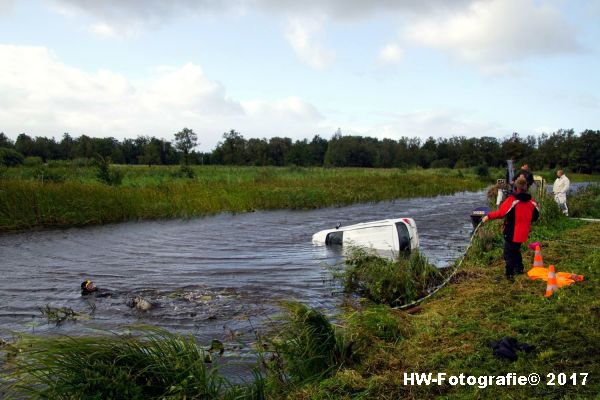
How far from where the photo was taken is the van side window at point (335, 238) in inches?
586

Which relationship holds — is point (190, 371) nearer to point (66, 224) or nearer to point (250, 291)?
point (250, 291)

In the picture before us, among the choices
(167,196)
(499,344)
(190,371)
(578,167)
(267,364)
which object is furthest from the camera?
(578,167)

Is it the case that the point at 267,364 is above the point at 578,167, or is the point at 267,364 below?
below

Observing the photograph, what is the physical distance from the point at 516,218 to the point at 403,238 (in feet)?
13.9

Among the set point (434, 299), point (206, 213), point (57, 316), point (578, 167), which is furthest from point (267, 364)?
point (578, 167)

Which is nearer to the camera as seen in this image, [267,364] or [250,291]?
[267,364]

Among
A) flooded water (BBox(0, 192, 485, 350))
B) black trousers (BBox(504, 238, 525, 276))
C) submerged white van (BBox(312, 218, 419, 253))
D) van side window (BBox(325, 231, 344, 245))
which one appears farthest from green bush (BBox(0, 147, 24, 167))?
black trousers (BBox(504, 238, 525, 276))

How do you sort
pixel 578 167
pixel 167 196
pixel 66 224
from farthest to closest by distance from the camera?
1. pixel 578 167
2. pixel 167 196
3. pixel 66 224

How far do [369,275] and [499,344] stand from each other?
4619mm

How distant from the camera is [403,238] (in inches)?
483

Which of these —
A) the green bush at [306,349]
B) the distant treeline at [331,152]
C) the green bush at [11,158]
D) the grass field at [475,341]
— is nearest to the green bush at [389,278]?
the grass field at [475,341]

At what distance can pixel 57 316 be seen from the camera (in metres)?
8.55

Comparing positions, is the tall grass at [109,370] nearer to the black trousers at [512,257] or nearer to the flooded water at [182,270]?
the flooded water at [182,270]

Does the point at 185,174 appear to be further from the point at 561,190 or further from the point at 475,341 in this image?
the point at 475,341
